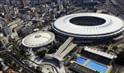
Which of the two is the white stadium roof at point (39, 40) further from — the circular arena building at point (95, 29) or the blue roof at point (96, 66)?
the blue roof at point (96, 66)

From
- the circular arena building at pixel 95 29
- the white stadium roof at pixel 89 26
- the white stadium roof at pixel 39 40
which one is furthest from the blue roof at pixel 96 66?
the white stadium roof at pixel 39 40

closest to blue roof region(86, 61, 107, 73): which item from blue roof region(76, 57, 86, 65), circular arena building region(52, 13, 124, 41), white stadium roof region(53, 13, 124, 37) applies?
blue roof region(76, 57, 86, 65)

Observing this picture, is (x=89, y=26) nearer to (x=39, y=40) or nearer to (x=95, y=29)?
(x=95, y=29)

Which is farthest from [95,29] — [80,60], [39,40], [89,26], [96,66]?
[39,40]

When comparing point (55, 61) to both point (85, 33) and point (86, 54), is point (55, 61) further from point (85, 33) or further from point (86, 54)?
point (85, 33)

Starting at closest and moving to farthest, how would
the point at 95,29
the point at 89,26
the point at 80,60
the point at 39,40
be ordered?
the point at 80,60
the point at 39,40
the point at 95,29
the point at 89,26

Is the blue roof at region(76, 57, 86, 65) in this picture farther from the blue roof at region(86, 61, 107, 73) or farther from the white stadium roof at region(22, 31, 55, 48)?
the white stadium roof at region(22, 31, 55, 48)

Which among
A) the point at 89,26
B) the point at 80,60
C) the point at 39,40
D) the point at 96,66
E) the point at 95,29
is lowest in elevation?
the point at 96,66
